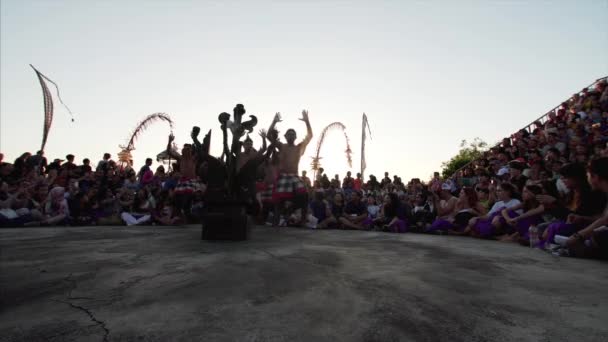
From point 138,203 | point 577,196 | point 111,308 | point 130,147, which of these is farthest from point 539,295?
point 130,147

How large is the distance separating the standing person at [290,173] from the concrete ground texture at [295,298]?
3.35 m

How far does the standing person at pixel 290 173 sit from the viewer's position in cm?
664

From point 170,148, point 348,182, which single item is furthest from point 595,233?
point 348,182

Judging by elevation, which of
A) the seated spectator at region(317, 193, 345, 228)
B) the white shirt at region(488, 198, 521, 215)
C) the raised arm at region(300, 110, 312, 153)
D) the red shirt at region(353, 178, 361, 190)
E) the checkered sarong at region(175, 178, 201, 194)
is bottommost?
the seated spectator at region(317, 193, 345, 228)

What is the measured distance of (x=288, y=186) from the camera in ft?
21.8

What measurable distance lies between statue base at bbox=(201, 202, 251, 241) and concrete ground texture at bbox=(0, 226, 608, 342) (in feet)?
4.00

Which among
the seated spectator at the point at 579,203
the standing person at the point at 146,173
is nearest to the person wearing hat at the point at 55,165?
the standing person at the point at 146,173

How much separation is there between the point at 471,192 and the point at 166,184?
770cm

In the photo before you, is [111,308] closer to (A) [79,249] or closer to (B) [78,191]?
(A) [79,249]

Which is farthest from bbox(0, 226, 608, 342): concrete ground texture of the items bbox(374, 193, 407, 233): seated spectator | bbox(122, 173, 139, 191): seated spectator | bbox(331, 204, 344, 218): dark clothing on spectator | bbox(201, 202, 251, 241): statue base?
bbox(122, 173, 139, 191): seated spectator

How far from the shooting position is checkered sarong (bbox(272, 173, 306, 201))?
21.7 ft

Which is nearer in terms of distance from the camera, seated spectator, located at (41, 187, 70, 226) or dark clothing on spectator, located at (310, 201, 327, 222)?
seated spectator, located at (41, 187, 70, 226)

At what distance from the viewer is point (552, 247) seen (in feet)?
13.4

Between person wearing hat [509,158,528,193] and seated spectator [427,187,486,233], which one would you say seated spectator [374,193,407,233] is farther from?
person wearing hat [509,158,528,193]
